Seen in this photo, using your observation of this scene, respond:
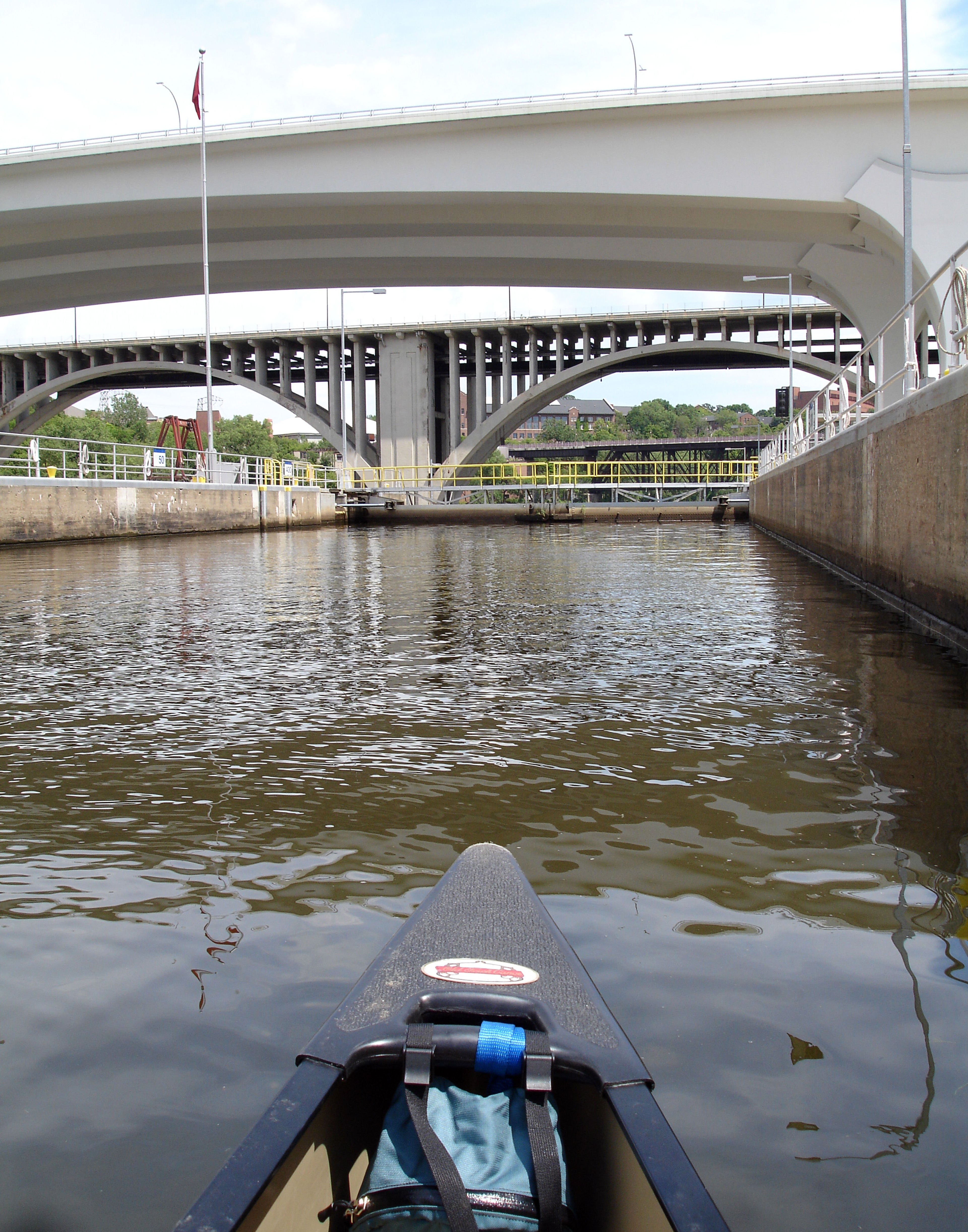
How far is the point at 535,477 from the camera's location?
4359cm

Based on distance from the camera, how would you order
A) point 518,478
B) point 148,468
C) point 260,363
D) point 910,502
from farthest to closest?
point 260,363, point 518,478, point 148,468, point 910,502

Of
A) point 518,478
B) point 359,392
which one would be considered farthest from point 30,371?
point 518,478

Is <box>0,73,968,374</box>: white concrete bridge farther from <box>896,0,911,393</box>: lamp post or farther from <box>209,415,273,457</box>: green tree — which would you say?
<box>209,415,273,457</box>: green tree

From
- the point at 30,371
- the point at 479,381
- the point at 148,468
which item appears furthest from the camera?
the point at 30,371

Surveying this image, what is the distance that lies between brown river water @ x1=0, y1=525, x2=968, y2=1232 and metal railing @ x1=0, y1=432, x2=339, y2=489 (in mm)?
13857

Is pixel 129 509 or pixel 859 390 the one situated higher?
pixel 859 390

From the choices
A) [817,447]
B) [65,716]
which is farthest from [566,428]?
[65,716]

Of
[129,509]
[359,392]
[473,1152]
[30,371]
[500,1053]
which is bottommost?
[473,1152]

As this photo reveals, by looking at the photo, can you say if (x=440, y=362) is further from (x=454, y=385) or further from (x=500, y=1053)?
(x=500, y=1053)

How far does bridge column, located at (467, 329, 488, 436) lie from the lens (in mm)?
53781

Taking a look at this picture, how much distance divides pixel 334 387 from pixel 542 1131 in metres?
56.4

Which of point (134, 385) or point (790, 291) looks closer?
point (790, 291)

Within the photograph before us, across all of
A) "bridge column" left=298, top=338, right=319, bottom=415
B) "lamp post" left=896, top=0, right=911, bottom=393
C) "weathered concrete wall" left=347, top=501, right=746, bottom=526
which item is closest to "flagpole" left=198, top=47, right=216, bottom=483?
"weathered concrete wall" left=347, top=501, right=746, bottom=526

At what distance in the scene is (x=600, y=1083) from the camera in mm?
1422
